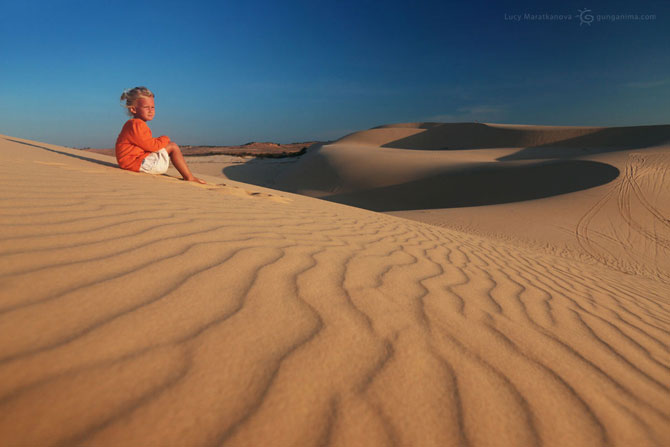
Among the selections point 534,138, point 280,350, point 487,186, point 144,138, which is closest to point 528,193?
point 487,186

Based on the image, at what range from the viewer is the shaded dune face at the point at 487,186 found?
10.4 m

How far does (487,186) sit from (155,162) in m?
11.0

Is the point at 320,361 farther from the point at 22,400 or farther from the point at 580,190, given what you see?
the point at 580,190

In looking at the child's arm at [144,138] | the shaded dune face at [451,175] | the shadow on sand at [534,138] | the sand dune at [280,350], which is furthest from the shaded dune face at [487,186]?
the sand dune at [280,350]

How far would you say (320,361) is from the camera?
106cm

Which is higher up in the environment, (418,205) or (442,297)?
(442,297)


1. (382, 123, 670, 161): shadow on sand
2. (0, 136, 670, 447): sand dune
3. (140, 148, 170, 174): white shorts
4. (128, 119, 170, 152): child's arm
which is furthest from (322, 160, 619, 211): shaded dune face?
(0, 136, 670, 447): sand dune

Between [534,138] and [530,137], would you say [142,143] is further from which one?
[530,137]

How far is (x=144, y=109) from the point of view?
4.39 metres

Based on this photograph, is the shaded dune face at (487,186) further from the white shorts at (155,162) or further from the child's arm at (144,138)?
the child's arm at (144,138)

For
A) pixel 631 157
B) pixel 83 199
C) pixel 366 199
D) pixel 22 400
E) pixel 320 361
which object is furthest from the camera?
pixel 366 199

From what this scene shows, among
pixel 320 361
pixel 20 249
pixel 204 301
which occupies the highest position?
pixel 20 249

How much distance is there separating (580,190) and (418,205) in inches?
194

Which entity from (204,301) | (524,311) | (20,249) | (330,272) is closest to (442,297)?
(524,311)
